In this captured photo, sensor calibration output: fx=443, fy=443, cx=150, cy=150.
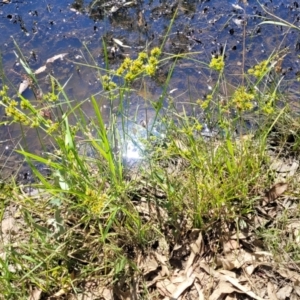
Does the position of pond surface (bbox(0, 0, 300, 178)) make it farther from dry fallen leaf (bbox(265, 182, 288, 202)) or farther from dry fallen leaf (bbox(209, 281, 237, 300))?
dry fallen leaf (bbox(209, 281, 237, 300))

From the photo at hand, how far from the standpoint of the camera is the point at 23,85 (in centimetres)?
329

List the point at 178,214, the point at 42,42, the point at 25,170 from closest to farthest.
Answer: the point at 178,214 < the point at 25,170 < the point at 42,42

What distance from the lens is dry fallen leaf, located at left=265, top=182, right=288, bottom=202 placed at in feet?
7.45

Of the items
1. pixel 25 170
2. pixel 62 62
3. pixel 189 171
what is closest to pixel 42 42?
pixel 62 62

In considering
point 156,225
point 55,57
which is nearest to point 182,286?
point 156,225

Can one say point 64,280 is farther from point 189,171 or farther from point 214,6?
point 214,6

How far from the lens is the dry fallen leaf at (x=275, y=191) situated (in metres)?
2.27

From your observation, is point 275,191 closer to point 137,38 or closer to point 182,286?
point 182,286

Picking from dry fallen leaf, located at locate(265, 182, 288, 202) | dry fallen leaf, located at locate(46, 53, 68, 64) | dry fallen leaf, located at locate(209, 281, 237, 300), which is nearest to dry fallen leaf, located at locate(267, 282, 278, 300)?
dry fallen leaf, located at locate(209, 281, 237, 300)

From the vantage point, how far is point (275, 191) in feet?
7.48

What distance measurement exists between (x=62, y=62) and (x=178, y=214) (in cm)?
180

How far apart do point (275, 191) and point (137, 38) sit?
6.12 feet

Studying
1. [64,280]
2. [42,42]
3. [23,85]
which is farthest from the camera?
[42,42]

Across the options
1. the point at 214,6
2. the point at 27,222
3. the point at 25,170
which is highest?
the point at 214,6
